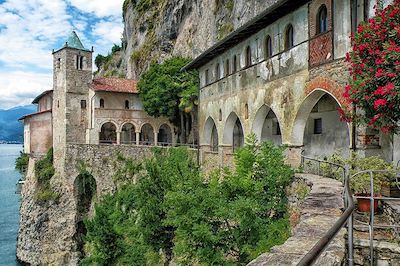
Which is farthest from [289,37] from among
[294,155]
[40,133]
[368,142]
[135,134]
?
[40,133]

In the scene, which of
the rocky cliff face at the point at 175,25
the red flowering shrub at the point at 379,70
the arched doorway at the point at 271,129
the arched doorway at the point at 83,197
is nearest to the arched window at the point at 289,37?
the arched doorway at the point at 271,129

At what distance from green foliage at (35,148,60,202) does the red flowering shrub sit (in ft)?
93.0

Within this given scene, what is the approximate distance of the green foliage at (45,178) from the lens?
3147cm

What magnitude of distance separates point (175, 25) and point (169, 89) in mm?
14111

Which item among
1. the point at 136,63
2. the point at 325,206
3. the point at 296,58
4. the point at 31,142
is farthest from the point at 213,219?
the point at 136,63

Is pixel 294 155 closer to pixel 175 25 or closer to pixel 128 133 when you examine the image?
pixel 128 133

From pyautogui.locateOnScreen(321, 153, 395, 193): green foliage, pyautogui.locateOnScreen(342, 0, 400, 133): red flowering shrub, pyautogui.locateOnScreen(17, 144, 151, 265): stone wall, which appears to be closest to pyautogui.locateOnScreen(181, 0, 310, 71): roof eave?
pyautogui.locateOnScreen(342, 0, 400, 133): red flowering shrub

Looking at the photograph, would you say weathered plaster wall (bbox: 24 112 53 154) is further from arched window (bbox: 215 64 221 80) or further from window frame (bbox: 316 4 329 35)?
window frame (bbox: 316 4 329 35)

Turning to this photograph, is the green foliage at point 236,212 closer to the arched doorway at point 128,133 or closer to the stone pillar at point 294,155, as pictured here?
the stone pillar at point 294,155

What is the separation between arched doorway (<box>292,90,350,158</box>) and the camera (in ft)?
45.9

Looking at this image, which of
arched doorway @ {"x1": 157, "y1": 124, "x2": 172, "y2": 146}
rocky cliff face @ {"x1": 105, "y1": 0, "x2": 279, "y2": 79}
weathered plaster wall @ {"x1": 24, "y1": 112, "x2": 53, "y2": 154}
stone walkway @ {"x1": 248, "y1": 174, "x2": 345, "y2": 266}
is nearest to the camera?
stone walkway @ {"x1": 248, "y1": 174, "x2": 345, "y2": 266}

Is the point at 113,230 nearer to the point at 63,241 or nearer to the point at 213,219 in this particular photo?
the point at 213,219

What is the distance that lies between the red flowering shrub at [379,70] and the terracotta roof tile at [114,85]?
100 feet

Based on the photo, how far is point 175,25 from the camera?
151ft
